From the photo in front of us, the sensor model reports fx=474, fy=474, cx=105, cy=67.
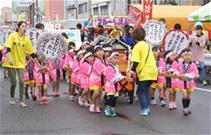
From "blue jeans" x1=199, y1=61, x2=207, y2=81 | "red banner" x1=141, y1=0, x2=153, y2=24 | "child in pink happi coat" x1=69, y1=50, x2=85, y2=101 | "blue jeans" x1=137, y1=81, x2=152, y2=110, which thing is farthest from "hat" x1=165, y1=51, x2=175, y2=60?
"red banner" x1=141, y1=0, x2=153, y2=24

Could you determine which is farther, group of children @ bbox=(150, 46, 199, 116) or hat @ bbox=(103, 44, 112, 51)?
hat @ bbox=(103, 44, 112, 51)

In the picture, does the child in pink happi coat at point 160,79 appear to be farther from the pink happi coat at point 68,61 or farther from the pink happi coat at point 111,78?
the pink happi coat at point 68,61

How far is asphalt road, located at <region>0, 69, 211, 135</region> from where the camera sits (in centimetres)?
808

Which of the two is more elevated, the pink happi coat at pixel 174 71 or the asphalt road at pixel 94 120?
the pink happi coat at pixel 174 71

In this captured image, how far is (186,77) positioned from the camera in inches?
371

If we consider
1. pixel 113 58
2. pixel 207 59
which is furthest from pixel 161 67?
pixel 207 59

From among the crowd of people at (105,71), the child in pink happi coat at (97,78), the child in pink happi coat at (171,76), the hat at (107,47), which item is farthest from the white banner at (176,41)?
the child in pink happi coat at (97,78)

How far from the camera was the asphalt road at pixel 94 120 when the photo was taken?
8078 millimetres

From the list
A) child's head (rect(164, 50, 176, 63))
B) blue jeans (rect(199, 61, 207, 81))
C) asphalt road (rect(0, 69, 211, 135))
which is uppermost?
child's head (rect(164, 50, 176, 63))

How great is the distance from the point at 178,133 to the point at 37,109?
349cm

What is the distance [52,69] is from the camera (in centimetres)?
1147

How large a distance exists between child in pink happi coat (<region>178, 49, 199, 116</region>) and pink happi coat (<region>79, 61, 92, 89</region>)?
1926 millimetres

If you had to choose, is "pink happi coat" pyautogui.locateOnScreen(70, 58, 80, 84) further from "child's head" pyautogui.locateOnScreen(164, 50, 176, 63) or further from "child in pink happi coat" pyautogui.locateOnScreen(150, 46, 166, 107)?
"child's head" pyautogui.locateOnScreen(164, 50, 176, 63)

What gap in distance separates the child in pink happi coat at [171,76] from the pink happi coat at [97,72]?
135 cm
